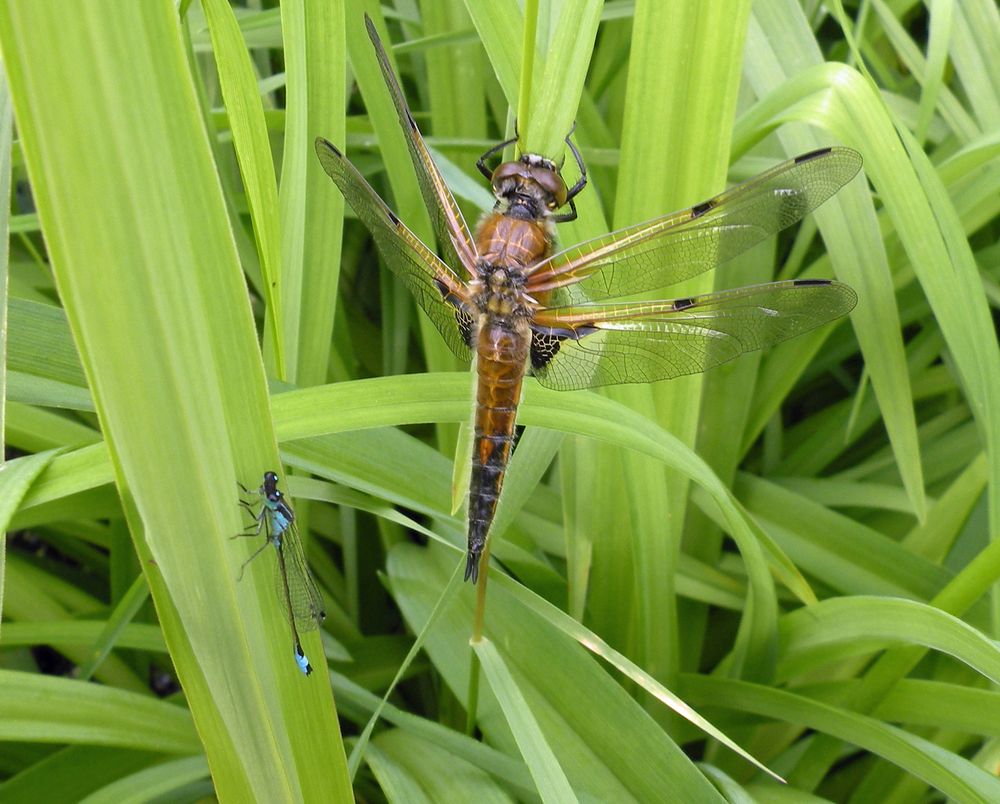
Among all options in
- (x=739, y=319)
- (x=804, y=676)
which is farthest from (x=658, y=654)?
(x=739, y=319)

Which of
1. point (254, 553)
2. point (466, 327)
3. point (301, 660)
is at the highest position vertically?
point (466, 327)

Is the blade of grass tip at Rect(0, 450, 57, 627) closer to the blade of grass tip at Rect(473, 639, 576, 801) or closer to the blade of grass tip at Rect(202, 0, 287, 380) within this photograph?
the blade of grass tip at Rect(202, 0, 287, 380)

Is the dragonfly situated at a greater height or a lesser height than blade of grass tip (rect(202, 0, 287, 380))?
lesser

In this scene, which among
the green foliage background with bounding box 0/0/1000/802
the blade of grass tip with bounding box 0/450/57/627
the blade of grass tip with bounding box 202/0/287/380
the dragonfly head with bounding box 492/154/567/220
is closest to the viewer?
the green foliage background with bounding box 0/0/1000/802

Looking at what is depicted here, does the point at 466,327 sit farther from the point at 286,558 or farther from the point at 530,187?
the point at 286,558

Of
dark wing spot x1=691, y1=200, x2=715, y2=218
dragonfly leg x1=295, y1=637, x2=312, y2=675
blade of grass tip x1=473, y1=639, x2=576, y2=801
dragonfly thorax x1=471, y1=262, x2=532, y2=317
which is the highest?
dark wing spot x1=691, y1=200, x2=715, y2=218

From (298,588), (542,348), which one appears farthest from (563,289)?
(298,588)

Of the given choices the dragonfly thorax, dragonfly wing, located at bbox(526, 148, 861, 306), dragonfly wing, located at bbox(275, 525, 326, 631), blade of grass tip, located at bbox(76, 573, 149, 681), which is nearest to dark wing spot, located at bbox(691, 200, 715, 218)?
dragonfly wing, located at bbox(526, 148, 861, 306)
